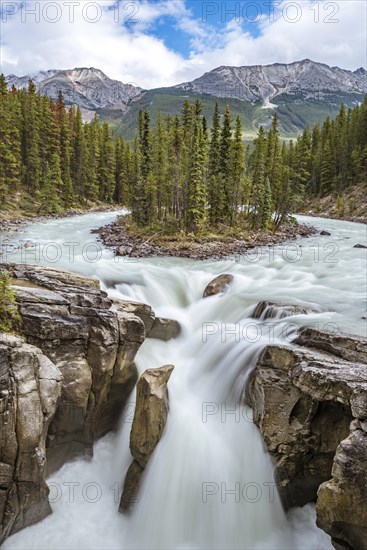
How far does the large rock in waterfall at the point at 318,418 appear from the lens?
6.86 metres

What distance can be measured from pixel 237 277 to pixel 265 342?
8.21 meters

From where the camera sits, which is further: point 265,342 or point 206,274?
point 206,274

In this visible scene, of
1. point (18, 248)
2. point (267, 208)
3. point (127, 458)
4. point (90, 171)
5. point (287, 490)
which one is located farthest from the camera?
point (90, 171)

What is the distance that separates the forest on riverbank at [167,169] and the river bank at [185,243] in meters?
3.13

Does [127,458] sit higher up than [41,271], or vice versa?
[41,271]

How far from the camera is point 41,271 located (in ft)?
39.0

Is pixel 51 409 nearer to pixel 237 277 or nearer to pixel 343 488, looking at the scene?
pixel 343 488

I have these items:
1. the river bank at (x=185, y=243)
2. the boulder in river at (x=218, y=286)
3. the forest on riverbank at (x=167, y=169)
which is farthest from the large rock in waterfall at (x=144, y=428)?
the forest on riverbank at (x=167, y=169)

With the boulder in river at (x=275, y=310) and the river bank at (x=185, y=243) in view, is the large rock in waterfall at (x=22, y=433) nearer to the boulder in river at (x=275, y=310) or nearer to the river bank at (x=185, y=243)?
the boulder in river at (x=275, y=310)

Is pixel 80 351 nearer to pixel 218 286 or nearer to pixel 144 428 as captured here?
pixel 144 428

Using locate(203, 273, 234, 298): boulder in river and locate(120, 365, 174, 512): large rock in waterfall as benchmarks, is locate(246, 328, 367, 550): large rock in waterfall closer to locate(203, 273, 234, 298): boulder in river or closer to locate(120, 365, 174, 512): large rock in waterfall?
locate(120, 365, 174, 512): large rock in waterfall

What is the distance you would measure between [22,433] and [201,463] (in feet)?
14.4

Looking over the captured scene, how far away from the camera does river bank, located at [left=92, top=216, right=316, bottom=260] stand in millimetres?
27328

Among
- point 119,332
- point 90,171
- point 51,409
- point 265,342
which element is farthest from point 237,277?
point 90,171
